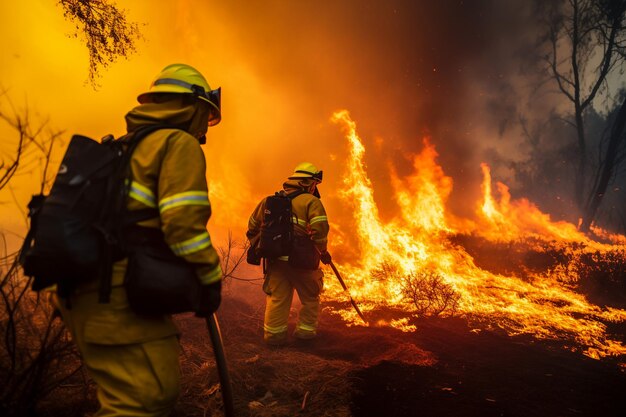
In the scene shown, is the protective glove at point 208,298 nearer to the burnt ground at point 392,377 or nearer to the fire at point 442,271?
the burnt ground at point 392,377

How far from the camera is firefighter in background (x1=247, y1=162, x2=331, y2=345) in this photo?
4.91m

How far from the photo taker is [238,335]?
5012 millimetres

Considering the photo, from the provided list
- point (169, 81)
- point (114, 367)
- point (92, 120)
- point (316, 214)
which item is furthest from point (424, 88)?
point (114, 367)

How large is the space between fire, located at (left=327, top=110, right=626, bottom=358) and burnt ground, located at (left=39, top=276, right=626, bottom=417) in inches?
32.8

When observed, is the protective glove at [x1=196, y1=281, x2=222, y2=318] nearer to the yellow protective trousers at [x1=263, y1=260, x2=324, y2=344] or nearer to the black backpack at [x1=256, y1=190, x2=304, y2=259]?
the black backpack at [x1=256, y1=190, x2=304, y2=259]

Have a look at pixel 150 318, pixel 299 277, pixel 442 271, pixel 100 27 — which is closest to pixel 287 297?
pixel 299 277

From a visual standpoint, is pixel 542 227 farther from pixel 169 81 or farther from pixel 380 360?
pixel 169 81

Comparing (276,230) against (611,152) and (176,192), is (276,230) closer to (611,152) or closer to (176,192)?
(176,192)

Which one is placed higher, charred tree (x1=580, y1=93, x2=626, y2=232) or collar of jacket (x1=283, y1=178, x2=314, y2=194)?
charred tree (x1=580, y1=93, x2=626, y2=232)

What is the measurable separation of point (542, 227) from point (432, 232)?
855cm

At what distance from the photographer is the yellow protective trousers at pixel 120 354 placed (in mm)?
1723

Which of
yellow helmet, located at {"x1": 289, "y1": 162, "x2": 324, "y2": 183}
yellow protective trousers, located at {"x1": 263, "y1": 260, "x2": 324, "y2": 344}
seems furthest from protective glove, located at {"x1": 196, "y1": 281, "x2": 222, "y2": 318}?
yellow helmet, located at {"x1": 289, "y1": 162, "x2": 324, "y2": 183}

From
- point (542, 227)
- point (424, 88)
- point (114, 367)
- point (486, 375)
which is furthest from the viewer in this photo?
point (542, 227)

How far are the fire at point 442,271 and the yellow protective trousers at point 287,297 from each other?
1326 mm
